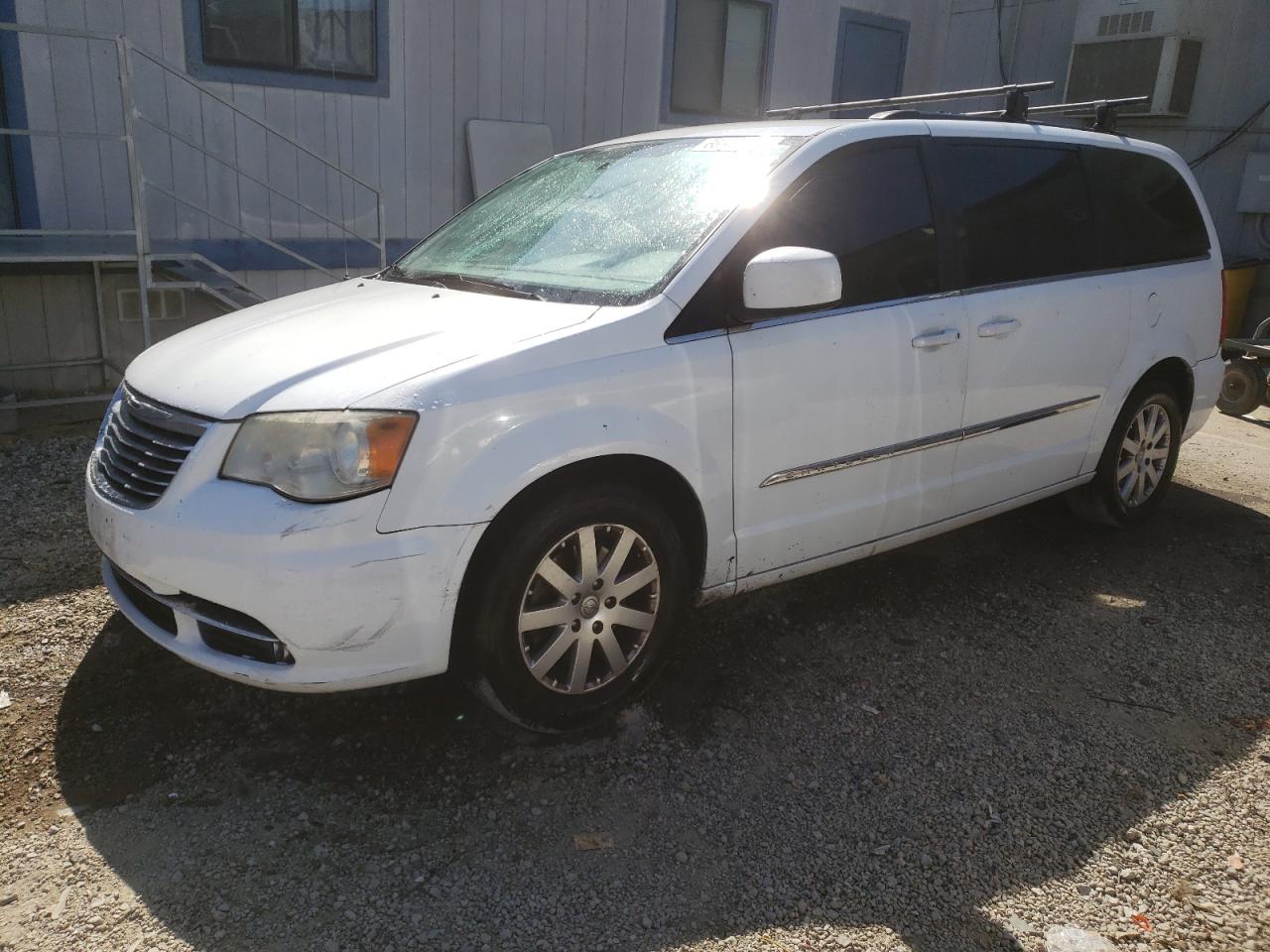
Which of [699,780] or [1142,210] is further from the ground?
[1142,210]

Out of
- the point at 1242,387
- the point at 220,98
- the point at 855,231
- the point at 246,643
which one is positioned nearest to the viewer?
the point at 246,643

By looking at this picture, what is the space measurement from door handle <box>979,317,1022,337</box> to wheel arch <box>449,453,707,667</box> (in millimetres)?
1428

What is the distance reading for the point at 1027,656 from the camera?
147 inches

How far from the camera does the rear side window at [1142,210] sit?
14.6 ft

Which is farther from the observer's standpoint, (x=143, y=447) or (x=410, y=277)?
(x=410, y=277)

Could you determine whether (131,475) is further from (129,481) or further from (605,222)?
(605,222)

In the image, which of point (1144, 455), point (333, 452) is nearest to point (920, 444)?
point (1144, 455)

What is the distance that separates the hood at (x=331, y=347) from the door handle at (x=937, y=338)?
125 cm

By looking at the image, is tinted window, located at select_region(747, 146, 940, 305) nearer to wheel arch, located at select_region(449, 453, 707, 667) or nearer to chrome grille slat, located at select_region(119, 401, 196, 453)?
wheel arch, located at select_region(449, 453, 707, 667)

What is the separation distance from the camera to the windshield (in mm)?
3213

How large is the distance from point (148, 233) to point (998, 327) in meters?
5.31

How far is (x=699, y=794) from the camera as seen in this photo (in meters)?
2.86

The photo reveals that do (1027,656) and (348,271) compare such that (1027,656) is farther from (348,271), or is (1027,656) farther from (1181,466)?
(348,271)

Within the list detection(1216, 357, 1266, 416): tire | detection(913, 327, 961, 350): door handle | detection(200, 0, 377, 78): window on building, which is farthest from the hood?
detection(1216, 357, 1266, 416): tire
